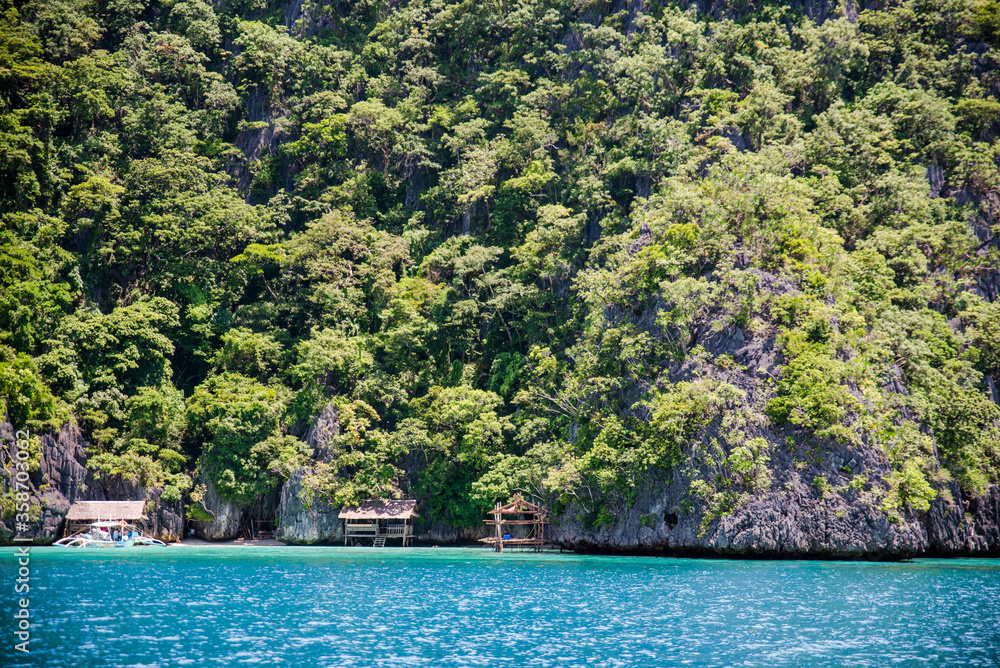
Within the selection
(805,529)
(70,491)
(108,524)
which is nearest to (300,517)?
(108,524)

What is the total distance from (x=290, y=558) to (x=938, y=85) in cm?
Answer: 3849

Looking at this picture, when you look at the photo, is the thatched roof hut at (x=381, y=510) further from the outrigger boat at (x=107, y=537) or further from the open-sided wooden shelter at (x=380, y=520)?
the outrigger boat at (x=107, y=537)

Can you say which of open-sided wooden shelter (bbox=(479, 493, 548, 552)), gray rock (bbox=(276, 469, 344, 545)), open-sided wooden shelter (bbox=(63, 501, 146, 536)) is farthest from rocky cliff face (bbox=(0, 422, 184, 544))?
open-sided wooden shelter (bbox=(479, 493, 548, 552))

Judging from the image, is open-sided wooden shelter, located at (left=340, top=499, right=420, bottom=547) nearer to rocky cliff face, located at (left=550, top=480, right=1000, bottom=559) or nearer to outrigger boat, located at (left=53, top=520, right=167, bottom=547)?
outrigger boat, located at (left=53, top=520, right=167, bottom=547)

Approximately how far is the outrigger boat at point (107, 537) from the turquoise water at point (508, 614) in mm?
8331

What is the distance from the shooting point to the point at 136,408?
39.7 meters

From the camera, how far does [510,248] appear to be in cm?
4425

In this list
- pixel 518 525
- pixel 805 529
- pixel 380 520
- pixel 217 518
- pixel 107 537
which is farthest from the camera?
pixel 380 520

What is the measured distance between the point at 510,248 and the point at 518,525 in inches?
553

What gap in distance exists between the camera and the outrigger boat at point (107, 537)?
120 ft

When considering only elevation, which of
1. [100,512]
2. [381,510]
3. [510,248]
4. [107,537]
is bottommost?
[107,537]

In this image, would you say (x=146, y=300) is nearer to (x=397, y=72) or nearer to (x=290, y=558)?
(x=290, y=558)

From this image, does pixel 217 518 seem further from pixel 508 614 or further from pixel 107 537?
pixel 508 614

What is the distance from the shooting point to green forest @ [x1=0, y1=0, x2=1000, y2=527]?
33781 millimetres
